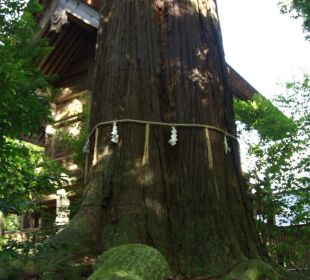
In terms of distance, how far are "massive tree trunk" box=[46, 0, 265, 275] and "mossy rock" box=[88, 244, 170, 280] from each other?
0.58 meters

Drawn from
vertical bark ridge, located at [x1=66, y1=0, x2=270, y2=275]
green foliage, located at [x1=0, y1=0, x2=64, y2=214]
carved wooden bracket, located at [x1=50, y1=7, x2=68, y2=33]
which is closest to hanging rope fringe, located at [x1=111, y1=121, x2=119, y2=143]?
vertical bark ridge, located at [x1=66, y1=0, x2=270, y2=275]

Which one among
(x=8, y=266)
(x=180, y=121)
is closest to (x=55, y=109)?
(x=180, y=121)

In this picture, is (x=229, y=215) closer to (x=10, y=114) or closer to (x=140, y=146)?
(x=140, y=146)

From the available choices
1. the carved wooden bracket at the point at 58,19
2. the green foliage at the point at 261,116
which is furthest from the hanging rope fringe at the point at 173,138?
the carved wooden bracket at the point at 58,19

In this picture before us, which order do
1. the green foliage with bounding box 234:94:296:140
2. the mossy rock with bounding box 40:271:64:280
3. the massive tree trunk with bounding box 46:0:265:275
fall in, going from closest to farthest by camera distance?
1. the mossy rock with bounding box 40:271:64:280
2. the massive tree trunk with bounding box 46:0:265:275
3. the green foliage with bounding box 234:94:296:140

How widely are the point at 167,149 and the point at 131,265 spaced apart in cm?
152

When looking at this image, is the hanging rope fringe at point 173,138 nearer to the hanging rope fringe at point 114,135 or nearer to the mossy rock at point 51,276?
the hanging rope fringe at point 114,135

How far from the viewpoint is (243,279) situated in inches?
112

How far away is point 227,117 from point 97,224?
5.30 feet

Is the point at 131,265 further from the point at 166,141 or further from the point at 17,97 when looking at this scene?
the point at 17,97

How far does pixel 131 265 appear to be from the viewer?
99.9 inches

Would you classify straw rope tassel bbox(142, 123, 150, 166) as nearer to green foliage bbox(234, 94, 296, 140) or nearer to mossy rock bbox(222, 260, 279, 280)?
mossy rock bbox(222, 260, 279, 280)

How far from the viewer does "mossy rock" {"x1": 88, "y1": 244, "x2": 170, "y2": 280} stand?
233 cm

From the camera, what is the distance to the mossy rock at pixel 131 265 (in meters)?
2.33
